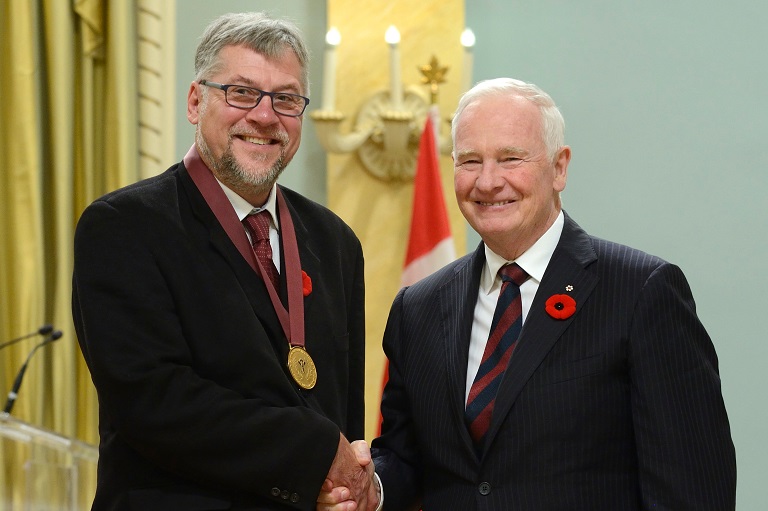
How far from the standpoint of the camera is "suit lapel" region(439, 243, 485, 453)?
2.80 metres

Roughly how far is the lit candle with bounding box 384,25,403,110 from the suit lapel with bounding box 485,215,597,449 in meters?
2.27

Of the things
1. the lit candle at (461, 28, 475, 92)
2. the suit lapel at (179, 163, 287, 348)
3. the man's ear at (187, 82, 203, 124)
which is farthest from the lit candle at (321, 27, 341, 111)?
the suit lapel at (179, 163, 287, 348)

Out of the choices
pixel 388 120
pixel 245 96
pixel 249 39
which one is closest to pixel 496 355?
pixel 245 96

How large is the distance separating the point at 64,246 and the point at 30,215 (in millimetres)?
188

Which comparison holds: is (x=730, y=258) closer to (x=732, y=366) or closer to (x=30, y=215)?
(x=732, y=366)

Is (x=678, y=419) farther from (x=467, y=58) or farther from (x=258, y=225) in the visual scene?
(x=467, y=58)

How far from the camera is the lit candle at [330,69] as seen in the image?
4.86m

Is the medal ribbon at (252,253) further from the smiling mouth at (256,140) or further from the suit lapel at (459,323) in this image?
the suit lapel at (459,323)

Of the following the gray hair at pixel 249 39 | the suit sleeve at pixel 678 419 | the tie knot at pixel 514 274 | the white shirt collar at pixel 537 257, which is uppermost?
the gray hair at pixel 249 39

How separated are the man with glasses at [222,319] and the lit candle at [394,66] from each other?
199 cm

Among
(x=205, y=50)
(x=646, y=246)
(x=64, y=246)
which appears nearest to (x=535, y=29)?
(x=646, y=246)

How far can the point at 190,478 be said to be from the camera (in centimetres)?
264

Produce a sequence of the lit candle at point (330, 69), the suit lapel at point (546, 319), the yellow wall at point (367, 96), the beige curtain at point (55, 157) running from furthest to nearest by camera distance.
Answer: the yellow wall at point (367, 96) → the lit candle at point (330, 69) → the beige curtain at point (55, 157) → the suit lapel at point (546, 319)

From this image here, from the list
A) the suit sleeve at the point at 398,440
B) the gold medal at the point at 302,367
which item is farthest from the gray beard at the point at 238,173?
the suit sleeve at the point at 398,440
